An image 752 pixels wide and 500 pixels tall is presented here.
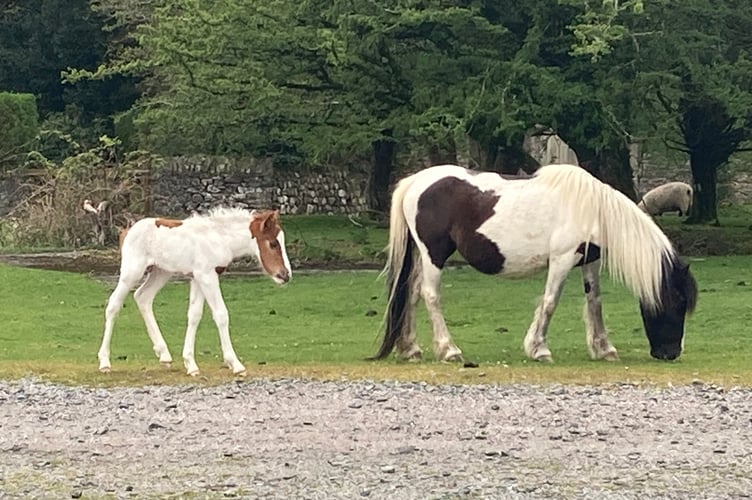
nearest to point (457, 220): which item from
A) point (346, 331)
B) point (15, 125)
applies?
point (346, 331)

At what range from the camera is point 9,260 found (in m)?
25.6

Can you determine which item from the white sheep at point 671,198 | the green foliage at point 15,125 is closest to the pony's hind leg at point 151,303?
the green foliage at point 15,125

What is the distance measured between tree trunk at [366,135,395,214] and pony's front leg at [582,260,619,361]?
70.0 ft

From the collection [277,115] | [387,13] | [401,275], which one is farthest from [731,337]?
[277,115]

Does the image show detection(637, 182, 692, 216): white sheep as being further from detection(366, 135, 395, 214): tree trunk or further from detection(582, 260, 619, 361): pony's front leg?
detection(582, 260, 619, 361): pony's front leg

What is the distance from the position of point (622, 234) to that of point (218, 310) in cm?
378

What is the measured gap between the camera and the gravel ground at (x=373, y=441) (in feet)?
22.3

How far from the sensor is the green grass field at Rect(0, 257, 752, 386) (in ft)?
37.9

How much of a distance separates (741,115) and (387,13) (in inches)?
244

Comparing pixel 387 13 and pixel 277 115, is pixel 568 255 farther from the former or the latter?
pixel 277 115

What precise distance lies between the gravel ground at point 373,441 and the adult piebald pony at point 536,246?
2.09 m

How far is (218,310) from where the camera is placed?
1125 cm

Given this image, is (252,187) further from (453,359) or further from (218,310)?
(218,310)

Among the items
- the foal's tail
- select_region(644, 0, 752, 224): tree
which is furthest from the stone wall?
the foal's tail
